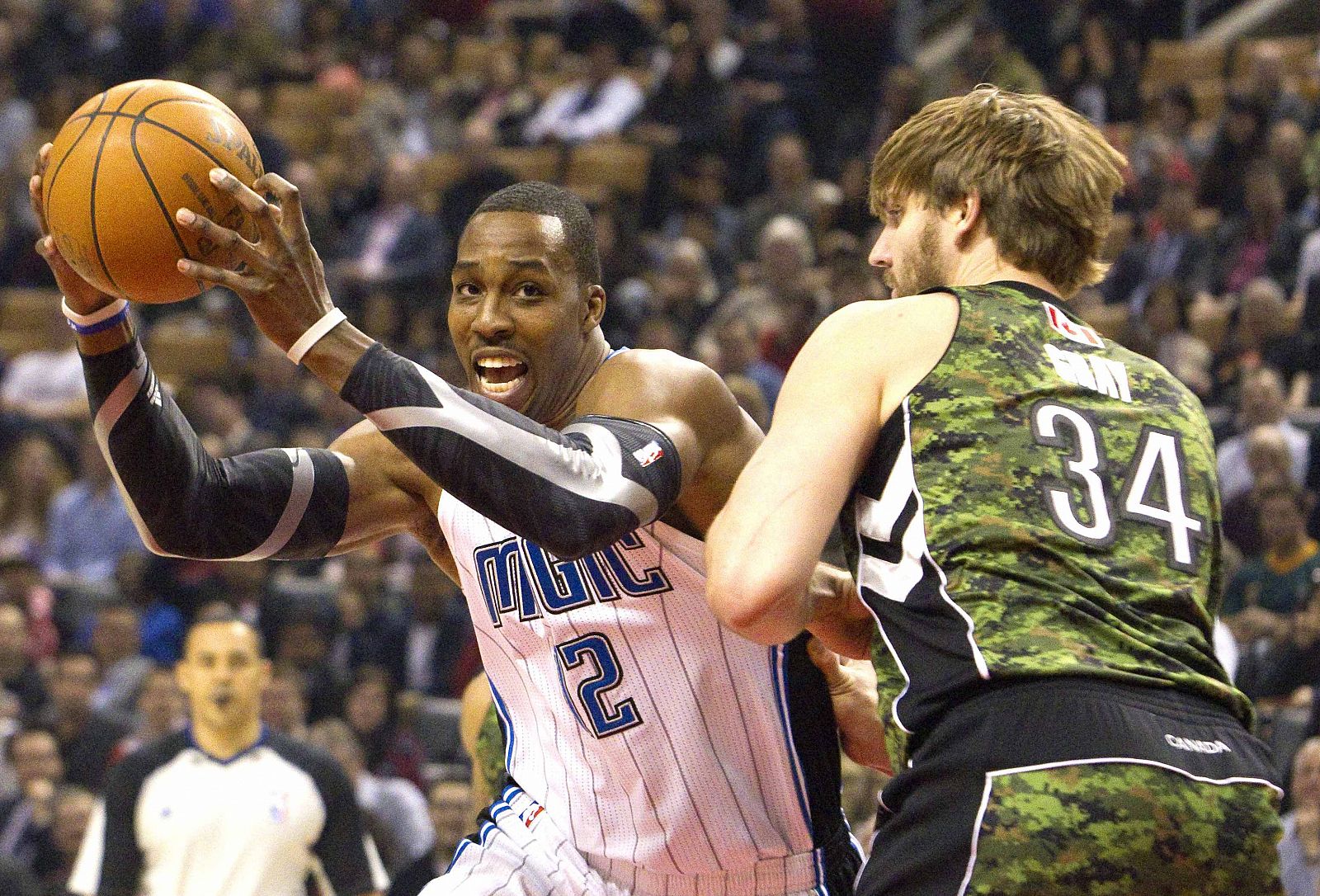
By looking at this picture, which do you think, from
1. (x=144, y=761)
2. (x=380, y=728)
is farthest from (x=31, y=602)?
(x=144, y=761)

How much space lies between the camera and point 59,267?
138 inches

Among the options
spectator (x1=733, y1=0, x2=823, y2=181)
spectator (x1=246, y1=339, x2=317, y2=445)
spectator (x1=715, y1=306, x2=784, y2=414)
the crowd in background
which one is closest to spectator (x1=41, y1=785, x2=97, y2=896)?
the crowd in background

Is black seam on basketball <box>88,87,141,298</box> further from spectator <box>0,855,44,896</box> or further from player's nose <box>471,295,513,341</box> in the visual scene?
spectator <box>0,855,44,896</box>

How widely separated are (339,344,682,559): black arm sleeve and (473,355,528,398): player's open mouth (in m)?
0.62

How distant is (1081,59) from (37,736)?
27.4 ft

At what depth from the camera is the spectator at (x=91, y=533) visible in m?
12.0

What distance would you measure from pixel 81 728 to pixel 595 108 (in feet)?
23.8

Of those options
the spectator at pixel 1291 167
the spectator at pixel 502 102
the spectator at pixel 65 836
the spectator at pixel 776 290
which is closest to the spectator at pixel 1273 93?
the spectator at pixel 1291 167

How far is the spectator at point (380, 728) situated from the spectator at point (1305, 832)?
4585 mm

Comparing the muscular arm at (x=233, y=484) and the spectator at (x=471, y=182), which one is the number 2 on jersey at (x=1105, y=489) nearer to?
the muscular arm at (x=233, y=484)

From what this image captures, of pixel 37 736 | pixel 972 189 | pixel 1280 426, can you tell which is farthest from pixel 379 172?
pixel 972 189

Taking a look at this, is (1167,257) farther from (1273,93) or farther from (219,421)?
(219,421)

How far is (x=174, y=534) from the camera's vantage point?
370cm

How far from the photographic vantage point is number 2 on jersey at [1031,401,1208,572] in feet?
8.83
